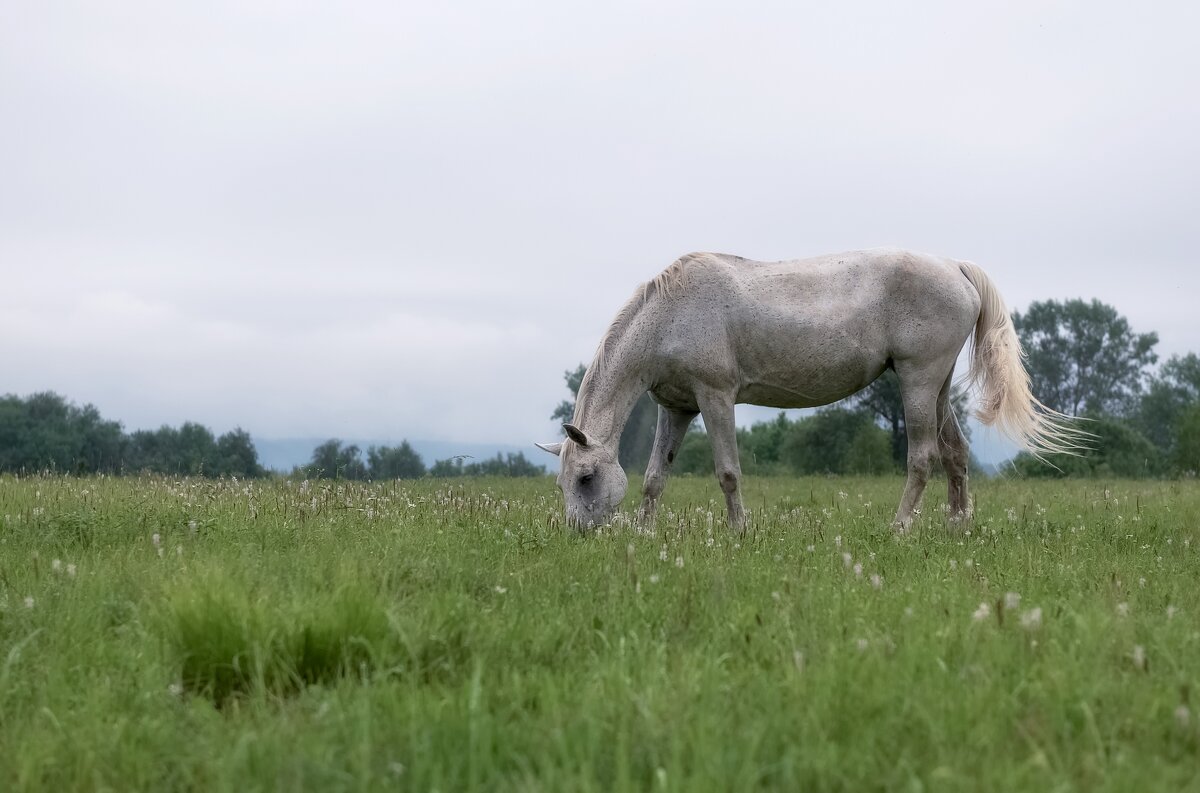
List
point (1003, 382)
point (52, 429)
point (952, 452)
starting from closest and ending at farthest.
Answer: point (1003, 382) < point (952, 452) < point (52, 429)

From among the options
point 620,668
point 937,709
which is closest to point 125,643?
point 620,668

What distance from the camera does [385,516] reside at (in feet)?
27.2

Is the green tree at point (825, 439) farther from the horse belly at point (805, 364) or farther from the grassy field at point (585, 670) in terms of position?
the grassy field at point (585, 670)

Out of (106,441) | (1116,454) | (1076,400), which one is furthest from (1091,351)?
(106,441)

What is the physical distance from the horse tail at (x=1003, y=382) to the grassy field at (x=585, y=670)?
3.38m

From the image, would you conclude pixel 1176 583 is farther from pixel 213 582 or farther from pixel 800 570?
pixel 213 582

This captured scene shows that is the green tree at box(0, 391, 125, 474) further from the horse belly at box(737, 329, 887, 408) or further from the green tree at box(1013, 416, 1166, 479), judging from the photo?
the green tree at box(1013, 416, 1166, 479)

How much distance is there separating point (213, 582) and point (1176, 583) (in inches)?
222

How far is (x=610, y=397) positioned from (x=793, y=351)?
202cm

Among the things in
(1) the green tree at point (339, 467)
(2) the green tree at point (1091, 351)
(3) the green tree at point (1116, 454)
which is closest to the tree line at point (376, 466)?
(1) the green tree at point (339, 467)

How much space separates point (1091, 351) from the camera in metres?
77.4

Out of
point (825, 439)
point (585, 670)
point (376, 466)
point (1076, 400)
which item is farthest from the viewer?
point (1076, 400)

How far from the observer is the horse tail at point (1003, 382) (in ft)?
32.7

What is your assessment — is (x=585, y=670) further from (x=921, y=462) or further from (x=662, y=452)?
(x=921, y=462)
